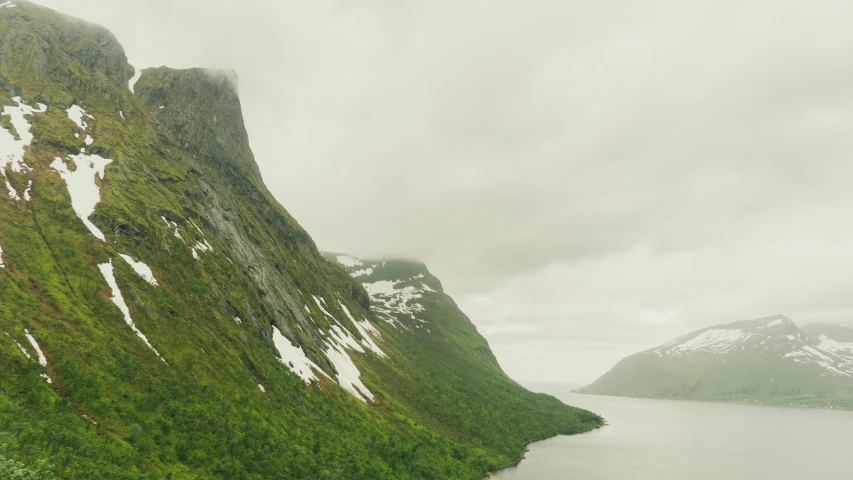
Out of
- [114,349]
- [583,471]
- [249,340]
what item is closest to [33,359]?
[114,349]

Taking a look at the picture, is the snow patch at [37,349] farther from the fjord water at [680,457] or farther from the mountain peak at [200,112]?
the mountain peak at [200,112]

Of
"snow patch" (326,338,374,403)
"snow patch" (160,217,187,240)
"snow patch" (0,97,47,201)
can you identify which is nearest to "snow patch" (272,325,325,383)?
"snow patch" (326,338,374,403)

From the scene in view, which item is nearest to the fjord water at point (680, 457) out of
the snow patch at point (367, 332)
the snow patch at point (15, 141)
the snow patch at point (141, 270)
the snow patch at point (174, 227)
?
the snow patch at point (367, 332)

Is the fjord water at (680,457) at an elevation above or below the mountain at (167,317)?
below

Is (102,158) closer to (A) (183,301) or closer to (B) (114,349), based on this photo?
(A) (183,301)

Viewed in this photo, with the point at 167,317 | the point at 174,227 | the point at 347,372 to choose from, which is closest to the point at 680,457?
the point at 347,372

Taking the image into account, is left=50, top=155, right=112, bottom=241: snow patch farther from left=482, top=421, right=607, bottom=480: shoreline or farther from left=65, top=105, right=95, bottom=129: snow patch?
left=482, top=421, right=607, bottom=480: shoreline
